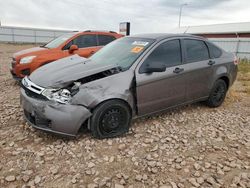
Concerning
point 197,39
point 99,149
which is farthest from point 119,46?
point 99,149

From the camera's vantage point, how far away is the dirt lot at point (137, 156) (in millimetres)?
2570

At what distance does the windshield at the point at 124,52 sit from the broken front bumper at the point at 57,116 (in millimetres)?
1047

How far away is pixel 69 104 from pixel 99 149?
0.78 metres

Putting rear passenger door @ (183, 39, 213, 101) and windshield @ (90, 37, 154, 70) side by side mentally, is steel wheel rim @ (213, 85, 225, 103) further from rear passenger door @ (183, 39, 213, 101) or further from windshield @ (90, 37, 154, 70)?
windshield @ (90, 37, 154, 70)

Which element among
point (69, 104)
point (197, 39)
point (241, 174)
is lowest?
point (241, 174)

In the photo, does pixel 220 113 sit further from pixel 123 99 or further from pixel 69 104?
pixel 69 104

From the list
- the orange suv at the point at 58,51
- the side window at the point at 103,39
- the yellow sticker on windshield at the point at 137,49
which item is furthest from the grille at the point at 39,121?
the side window at the point at 103,39

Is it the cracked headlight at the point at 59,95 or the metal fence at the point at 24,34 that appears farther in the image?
the metal fence at the point at 24,34

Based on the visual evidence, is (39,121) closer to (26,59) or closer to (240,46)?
(26,59)

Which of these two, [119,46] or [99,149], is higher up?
[119,46]

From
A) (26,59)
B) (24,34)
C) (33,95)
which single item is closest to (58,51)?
(26,59)

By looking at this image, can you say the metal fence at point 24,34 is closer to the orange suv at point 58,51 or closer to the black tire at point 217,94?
the orange suv at point 58,51

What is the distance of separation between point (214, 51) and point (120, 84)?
2610 millimetres

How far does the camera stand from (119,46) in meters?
4.24
